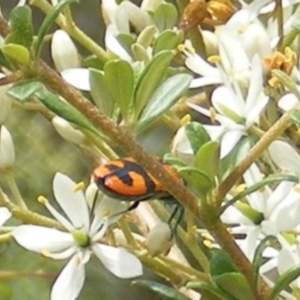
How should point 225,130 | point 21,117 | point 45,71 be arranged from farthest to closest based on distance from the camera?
1. point 21,117
2. point 225,130
3. point 45,71

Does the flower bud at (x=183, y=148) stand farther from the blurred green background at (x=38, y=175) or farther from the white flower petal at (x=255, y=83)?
the blurred green background at (x=38, y=175)

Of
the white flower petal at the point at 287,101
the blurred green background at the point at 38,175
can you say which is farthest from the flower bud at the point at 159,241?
the blurred green background at the point at 38,175

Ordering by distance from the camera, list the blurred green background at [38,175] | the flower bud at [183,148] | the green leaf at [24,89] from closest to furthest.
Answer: the green leaf at [24,89], the flower bud at [183,148], the blurred green background at [38,175]

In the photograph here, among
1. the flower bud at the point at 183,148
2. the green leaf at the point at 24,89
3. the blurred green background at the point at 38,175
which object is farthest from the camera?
the blurred green background at the point at 38,175

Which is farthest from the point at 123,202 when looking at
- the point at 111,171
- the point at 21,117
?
the point at 21,117

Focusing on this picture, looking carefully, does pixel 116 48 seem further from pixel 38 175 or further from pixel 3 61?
pixel 38 175

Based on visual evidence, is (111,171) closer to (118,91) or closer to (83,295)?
(118,91)

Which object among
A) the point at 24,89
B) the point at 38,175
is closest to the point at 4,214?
the point at 24,89
